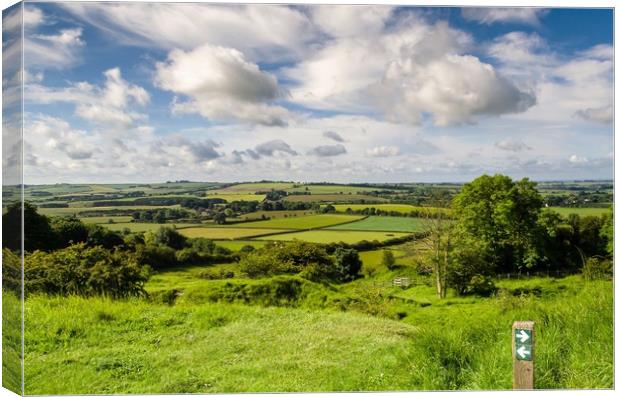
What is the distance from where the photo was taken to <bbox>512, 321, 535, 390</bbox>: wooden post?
15.6 ft

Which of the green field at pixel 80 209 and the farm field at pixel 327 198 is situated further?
the farm field at pixel 327 198

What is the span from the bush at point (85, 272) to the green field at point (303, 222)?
4.72 feet

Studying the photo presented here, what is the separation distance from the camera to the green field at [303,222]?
6691 millimetres

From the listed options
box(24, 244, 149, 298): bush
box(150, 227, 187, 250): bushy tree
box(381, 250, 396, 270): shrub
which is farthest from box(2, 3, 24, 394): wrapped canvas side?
box(381, 250, 396, 270): shrub

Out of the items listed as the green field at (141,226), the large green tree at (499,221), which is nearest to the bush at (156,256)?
the green field at (141,226)

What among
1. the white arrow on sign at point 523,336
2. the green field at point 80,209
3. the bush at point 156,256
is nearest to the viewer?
the white arrow on sign at point 523,336

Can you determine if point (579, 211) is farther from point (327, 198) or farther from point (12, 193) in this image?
point (12, 193)

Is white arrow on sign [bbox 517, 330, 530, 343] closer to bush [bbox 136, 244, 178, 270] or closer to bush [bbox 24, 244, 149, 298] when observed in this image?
bush [bbox 136, 244, 178, 270]

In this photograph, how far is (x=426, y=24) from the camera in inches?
244

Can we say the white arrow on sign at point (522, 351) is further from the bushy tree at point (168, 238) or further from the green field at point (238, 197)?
the bushy tree at point (168, 238)

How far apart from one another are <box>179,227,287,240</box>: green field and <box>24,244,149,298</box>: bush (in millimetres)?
669

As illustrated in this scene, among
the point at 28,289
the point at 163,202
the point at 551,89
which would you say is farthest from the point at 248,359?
the point at 551,89

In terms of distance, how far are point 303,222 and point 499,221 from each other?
2389 millimetres

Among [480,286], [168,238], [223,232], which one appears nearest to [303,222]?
[223,232]
